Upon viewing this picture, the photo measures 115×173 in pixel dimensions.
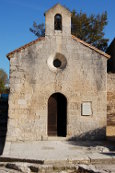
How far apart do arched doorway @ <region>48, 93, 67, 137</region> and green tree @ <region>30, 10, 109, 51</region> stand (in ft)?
49.3

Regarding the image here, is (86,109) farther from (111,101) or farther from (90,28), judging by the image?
(90,28)

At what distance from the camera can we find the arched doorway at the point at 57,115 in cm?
1191

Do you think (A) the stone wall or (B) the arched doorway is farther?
(B) the arched doorway

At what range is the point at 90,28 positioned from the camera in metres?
26.2

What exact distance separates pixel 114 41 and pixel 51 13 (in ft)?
22.5

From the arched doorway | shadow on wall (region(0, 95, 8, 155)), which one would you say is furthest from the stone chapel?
shadow on wall (region(0, 95, 8, 155))

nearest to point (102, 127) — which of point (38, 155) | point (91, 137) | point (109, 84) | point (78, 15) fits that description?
point (91, 137)

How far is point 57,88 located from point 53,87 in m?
0.20

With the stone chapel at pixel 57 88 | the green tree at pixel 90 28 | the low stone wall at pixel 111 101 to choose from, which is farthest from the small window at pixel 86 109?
the green tree at pixel 90 28

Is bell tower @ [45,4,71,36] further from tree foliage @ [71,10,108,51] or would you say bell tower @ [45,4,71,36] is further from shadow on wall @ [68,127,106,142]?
tree foliage @ [71,10,108,51]

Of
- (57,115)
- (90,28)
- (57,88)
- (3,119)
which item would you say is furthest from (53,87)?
(90,28)

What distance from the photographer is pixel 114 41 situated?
1731 centimetres

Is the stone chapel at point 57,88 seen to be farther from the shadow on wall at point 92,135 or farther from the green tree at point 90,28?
the green tree at point 90,28

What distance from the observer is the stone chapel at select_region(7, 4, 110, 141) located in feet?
37.5
